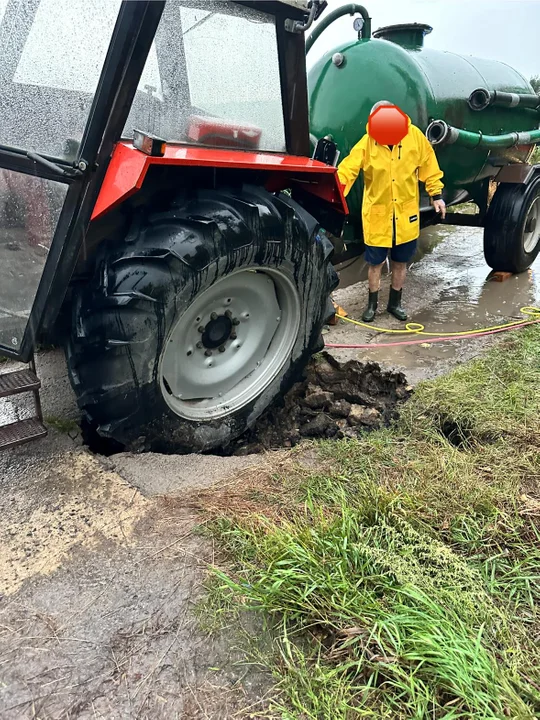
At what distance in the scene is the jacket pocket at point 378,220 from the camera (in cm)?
407

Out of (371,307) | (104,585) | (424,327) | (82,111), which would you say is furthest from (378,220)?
(104,585)

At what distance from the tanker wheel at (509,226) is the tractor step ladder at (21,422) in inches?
170

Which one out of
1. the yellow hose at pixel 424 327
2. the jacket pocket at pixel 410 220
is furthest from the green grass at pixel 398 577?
the jacket pocket at pixel 410 220

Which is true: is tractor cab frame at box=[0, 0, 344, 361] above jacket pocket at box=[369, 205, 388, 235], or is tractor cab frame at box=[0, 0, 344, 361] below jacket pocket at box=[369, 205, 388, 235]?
above

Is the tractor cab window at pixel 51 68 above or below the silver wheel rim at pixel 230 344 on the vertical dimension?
above

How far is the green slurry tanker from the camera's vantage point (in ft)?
13.9

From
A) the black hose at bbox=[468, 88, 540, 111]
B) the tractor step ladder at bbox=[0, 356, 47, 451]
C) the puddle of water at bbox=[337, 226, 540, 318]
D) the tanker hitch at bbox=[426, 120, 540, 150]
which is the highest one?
the black hose at bbox=[468, 88, 540, 111]

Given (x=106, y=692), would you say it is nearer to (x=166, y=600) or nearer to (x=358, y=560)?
(x=166, y=600)

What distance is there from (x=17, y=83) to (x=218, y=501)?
164cm

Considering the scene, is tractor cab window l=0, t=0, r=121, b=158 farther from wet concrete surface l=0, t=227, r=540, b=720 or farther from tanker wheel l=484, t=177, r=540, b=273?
tanker wheel l=484, t=177, r=540, b=273

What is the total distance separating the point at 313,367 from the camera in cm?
333

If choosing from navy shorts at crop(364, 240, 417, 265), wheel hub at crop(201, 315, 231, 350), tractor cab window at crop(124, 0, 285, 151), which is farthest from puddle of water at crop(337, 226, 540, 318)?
tractor cab window at crop(124, 0, 285, 151)

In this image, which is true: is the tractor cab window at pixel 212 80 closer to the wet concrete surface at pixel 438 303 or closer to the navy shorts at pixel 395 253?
the wet concrete surface at pixel 438 303

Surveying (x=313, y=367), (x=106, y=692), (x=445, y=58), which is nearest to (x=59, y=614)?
(x=106, y=692)
